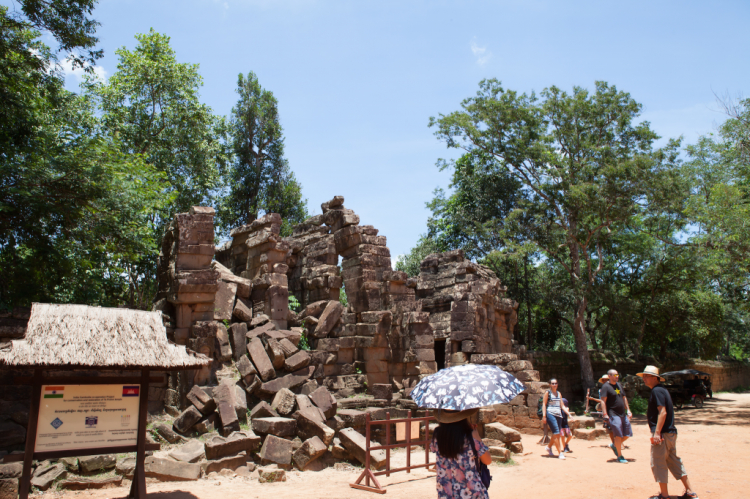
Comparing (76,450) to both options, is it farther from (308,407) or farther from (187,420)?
(308,407)

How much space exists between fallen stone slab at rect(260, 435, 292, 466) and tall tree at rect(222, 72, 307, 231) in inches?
891

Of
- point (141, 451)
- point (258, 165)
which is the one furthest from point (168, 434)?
point (258, 165)

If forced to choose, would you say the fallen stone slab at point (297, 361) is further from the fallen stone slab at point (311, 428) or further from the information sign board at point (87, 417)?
the information sign board at point (87, 417)

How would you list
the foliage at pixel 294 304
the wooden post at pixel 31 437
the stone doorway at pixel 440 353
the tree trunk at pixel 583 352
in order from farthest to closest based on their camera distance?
the tree trunk at pixel 583 352 → the stone doorway at pixel 440 353 → the foliage at pixel 294 304 → the wooden post at pixel 31 437

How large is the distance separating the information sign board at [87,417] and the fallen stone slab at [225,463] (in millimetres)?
2277

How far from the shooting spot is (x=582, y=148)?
23641 millimetres

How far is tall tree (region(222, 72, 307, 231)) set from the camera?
1240 inches

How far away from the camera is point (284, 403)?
989cm

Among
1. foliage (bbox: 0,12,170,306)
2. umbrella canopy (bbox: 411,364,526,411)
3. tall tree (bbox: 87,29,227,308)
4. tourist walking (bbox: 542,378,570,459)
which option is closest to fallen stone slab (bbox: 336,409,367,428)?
tourist walking (bbox: 542,378,570,459)

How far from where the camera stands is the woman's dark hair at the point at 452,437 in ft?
15.2

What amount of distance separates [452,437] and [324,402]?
240 inches

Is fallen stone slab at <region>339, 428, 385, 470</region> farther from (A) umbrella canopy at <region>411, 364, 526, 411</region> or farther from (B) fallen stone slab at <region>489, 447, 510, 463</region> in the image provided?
(A) umbrella canopy at <region>411, 364, 526, 411</region>

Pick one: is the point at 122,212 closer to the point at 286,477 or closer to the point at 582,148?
the point at 286,477

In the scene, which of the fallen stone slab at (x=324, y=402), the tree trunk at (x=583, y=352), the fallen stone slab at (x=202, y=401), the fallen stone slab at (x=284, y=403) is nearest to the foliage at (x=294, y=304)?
the fallen stone slab at (x=324, y=402)
